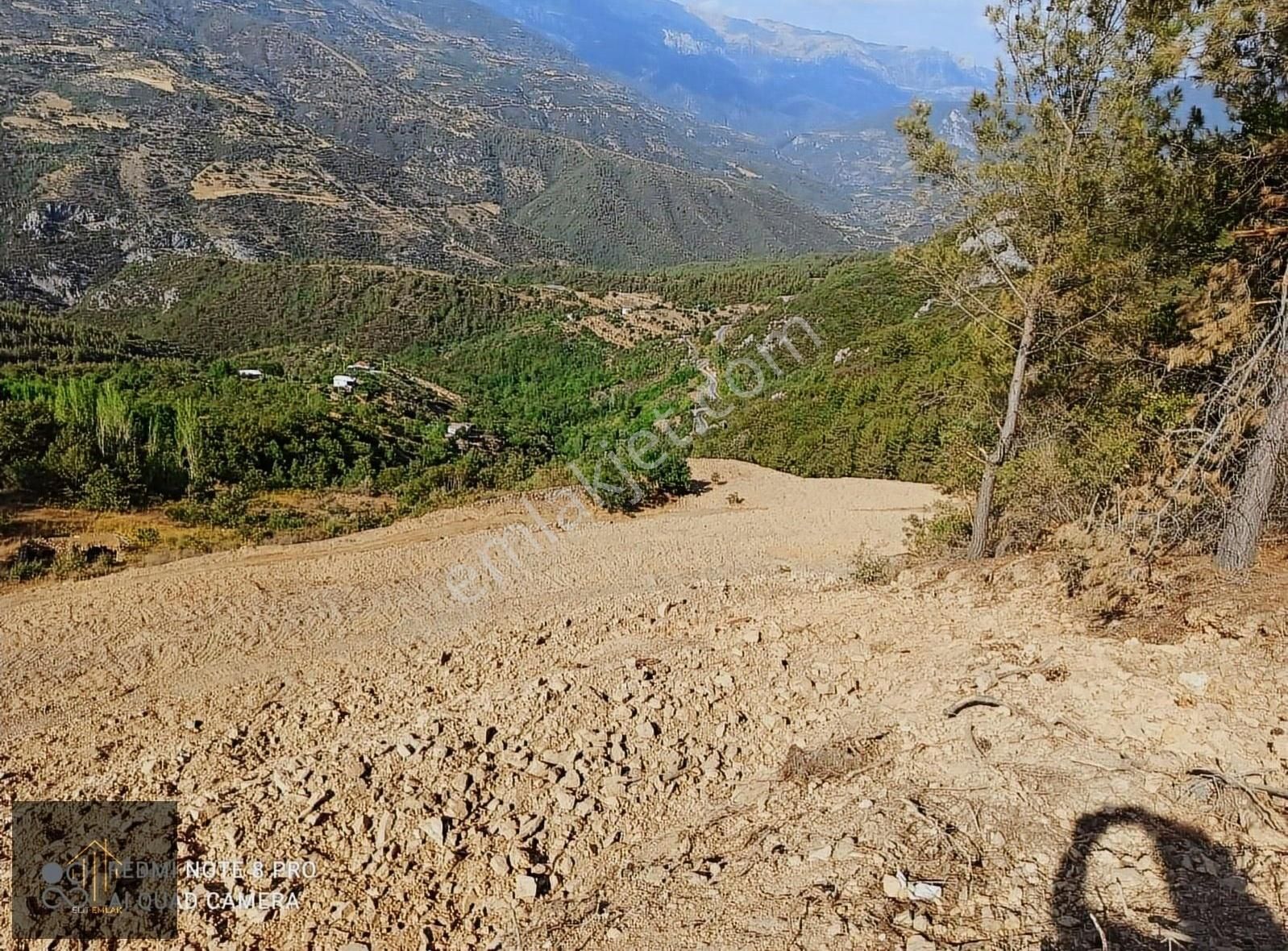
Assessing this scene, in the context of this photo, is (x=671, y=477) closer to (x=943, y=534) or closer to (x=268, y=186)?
(x=943, y=534)

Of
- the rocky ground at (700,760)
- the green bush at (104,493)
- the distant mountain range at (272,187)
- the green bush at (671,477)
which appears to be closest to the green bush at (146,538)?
the green bush at (104,493)

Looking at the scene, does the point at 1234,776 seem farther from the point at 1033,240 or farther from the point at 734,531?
the point at 734,531

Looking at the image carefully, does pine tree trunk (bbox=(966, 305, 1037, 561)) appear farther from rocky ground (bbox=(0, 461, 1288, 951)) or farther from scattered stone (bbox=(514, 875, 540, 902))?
scattered stone (bbox=(514, 875, 540, 902))

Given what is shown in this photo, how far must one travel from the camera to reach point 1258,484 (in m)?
5.84

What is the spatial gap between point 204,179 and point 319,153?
2589 cm

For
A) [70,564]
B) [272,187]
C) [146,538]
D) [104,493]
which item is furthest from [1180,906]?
[272,187]

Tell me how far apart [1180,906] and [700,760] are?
265 cm

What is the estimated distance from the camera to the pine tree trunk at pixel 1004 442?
7.16 meters

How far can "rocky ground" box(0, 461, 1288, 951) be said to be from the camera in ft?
11.0

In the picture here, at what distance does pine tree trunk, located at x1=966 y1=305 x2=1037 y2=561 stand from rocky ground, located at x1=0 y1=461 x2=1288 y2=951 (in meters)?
0.51

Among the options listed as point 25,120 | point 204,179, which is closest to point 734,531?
point 204,179

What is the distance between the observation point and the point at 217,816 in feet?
14.6

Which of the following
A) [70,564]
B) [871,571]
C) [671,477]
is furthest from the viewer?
[671,477]

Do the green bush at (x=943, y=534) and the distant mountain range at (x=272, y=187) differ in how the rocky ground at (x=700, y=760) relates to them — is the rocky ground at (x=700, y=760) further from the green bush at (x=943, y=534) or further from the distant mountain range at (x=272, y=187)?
the distant mountain range at (x=272, y=187)
